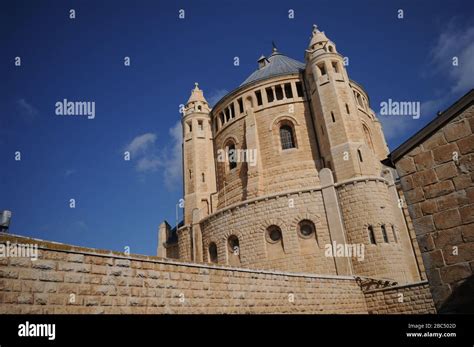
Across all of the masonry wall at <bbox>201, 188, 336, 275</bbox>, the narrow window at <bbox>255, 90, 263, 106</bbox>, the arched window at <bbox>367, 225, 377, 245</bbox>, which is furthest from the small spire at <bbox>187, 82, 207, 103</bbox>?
the arched window at <bbox>367, 225, 377, 245</bbox>

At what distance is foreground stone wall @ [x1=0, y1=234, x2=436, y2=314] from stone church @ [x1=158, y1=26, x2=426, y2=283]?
8226 mm

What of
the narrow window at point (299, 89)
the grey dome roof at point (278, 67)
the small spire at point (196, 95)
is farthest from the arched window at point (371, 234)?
the small spire at point (196, 95)

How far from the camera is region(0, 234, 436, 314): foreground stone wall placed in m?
4.48

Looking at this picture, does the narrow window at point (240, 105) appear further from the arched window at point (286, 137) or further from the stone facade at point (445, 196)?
the stone facade at point (445, 196)

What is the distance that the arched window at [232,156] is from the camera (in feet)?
82.5

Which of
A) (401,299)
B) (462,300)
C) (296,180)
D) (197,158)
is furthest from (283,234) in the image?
(462,300)

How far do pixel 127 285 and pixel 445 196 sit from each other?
20.1 feet

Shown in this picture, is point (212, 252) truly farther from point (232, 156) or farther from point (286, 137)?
point (286, 137)

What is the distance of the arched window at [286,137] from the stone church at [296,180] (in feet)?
0.25

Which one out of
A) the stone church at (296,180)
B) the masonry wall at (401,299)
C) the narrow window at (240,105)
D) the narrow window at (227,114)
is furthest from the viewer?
the narrow window at (227,114)

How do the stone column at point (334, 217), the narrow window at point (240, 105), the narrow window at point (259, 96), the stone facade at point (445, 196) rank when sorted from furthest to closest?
the narrow window at point (240, 105) → the narrow window at point (259, 96) → the stone column at point (334, 217) → the stone facade at point (445, 196)

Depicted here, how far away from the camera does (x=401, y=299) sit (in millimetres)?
13586

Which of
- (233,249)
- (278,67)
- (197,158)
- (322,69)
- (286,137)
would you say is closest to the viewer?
(233,249)
